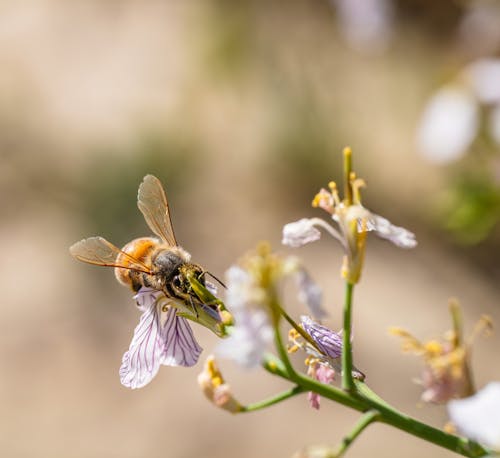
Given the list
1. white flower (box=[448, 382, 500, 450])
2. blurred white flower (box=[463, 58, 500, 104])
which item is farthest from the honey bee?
blurred white flower (box=[463, 58, 500, 104])

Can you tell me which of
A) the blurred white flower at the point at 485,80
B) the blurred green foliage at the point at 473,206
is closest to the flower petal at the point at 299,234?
the blurred green foliage at the point at 473,206

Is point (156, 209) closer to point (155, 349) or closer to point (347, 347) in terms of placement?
point (155, 349)

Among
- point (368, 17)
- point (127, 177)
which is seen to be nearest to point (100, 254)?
point (368, 17)

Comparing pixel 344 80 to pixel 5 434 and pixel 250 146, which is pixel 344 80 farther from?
pixel 5 434

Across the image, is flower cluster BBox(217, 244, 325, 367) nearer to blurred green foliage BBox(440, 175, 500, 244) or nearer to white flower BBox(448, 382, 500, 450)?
white flower BBox(448, 382, 500, 450)

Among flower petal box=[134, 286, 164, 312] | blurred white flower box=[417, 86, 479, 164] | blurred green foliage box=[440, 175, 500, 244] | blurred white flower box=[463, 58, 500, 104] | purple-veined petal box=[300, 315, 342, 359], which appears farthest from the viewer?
blurred white flower box=[417, 86, 479, 164]

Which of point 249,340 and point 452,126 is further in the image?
point 452,126

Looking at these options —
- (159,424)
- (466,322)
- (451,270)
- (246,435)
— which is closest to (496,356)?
(466,322)
